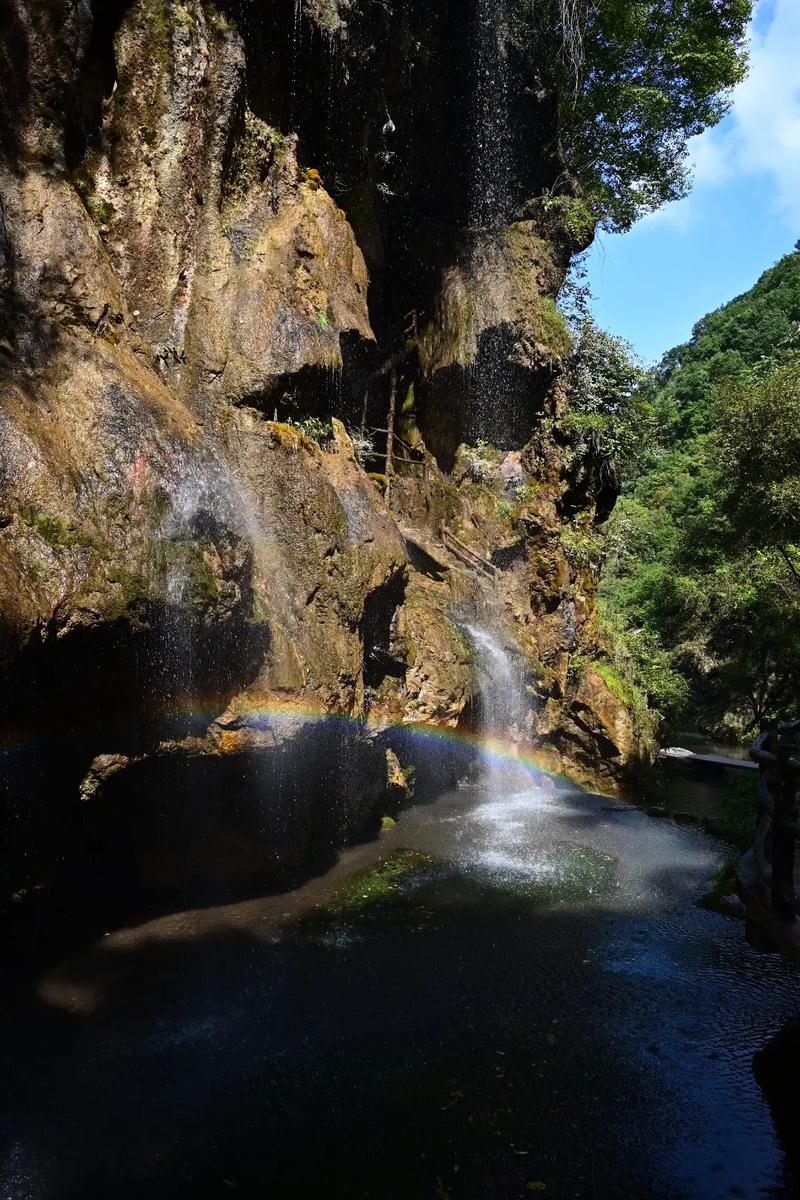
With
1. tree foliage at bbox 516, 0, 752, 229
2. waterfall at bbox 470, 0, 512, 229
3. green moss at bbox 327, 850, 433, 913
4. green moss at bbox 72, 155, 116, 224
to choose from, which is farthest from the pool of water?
tree foliage at bbox 516, 0, 752, 229

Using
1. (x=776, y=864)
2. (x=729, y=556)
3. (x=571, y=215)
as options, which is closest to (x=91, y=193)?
(x=776, y=864)

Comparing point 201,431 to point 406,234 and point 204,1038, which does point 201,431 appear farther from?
point 406,234

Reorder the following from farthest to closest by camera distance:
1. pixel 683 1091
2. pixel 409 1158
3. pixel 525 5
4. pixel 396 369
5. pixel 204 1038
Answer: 1. pixel 396 369
2. pixel 525 5
3. pixel 204 1038
4. pixel 683 1091
5. pixel 409 1158

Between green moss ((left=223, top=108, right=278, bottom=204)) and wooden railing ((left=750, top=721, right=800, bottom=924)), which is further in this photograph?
green moss ((left=223, top=108, right=278, bottom=204))

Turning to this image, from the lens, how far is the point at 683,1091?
5.58 meters

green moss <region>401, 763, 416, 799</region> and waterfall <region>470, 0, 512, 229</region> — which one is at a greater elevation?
waterfall <region>470, 0, 512, 229</region>

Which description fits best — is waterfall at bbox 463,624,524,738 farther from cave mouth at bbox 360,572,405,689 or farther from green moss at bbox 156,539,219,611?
green moss at bbox 156,539,219,611

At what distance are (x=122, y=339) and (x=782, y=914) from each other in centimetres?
858

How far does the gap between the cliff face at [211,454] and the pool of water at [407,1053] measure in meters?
1.57

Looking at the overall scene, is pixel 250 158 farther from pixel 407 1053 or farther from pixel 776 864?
pixel 407 1053

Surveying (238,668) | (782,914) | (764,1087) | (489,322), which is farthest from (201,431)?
(489,322)

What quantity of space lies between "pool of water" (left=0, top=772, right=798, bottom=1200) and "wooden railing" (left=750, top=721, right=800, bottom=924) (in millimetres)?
1493

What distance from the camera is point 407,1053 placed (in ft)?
19.6

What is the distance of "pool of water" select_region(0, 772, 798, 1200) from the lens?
4.79m
